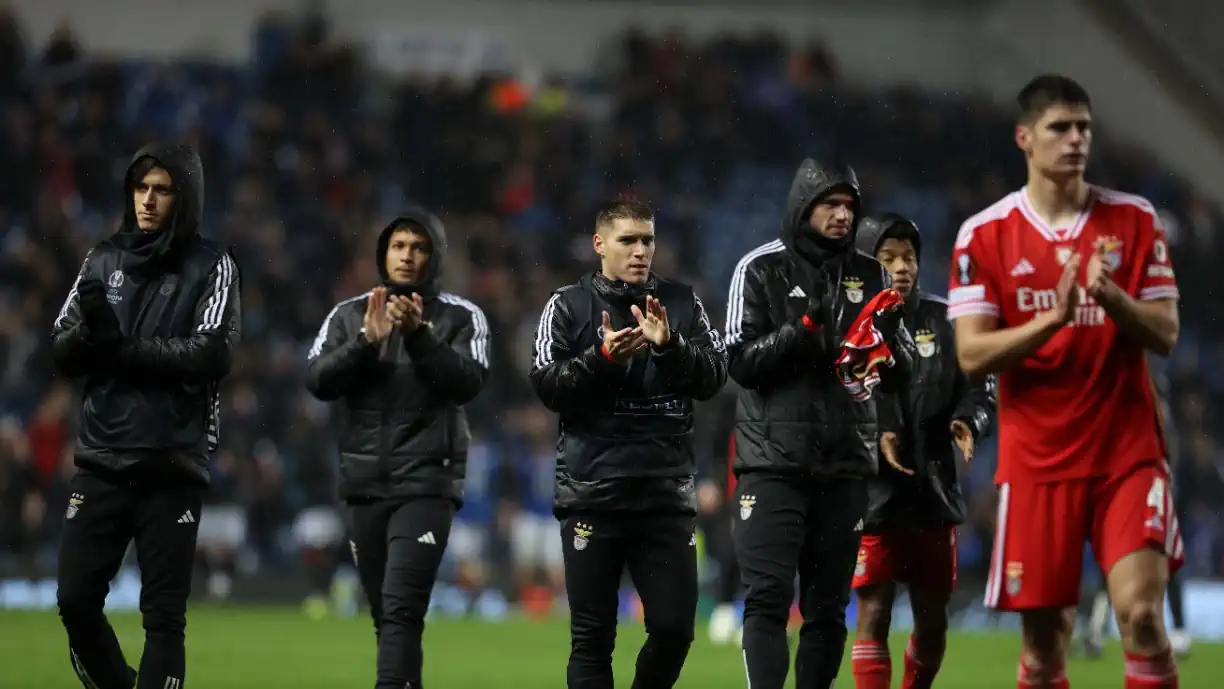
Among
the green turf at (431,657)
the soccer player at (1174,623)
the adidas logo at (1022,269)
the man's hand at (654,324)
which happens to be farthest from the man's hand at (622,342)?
the soccer player at (1174,623)

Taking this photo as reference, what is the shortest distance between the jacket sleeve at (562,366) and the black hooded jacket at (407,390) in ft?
2.97

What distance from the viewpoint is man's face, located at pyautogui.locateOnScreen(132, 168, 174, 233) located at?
787 cm

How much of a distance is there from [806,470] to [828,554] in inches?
16.1

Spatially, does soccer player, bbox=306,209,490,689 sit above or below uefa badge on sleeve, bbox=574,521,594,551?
above

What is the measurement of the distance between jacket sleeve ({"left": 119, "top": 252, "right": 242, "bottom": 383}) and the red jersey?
3303mm

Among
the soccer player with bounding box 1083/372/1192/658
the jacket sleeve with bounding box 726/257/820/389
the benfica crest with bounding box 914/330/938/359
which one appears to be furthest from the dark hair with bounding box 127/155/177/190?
the soccer player with bounding box 1083/372/1192/658

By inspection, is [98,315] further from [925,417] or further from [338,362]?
[925,417]

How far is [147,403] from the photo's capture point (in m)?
7.74

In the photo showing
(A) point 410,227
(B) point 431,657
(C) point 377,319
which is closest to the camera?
(C) point 377,319

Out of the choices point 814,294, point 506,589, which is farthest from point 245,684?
point 506,589

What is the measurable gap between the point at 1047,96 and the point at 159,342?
3.97 m

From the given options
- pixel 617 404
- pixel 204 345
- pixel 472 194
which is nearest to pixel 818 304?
pixel 617 404

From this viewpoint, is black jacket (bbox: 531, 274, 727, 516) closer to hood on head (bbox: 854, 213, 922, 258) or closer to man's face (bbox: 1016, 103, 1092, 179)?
hood on head (bbox: 854, 213, 922, 258)

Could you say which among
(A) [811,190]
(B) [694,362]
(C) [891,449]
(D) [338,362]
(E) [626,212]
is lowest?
(C) [891,449]
